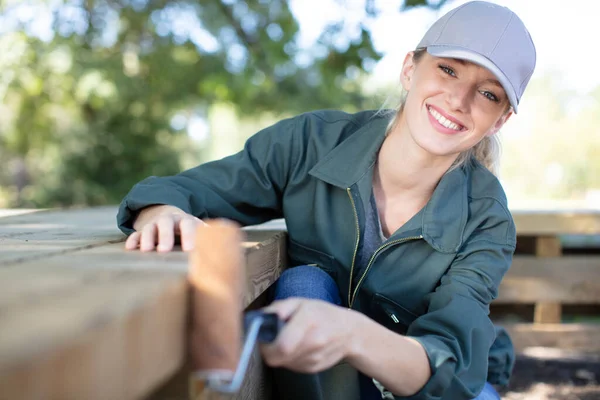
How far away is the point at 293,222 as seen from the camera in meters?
2.05

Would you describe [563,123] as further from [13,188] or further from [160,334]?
[160,334]

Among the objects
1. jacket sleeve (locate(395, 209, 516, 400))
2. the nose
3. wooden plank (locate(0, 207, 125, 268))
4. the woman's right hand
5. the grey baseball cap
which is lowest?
jacket sleeve (locate(395, 209, 516, 400))

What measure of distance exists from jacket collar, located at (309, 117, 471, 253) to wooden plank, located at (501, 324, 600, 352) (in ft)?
6.15

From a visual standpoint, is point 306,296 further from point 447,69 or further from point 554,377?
point 554,377

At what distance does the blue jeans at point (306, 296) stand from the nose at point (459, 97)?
624 mm

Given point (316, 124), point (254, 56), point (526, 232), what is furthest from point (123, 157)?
point (316, 124)

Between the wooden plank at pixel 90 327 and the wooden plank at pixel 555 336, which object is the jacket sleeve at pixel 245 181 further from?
the wooden plank at pixel 555 336

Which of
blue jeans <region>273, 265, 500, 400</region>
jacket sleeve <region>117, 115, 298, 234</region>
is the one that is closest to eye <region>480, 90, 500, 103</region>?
jacket sleeve <region>117, 115, 298, 234</region>

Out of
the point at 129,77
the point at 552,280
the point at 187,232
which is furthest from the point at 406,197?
the point at 129,77

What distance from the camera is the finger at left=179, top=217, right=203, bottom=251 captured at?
1287mm

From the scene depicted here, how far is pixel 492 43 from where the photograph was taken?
1.77m

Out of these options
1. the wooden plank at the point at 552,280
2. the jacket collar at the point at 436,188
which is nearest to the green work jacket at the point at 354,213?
the jacket collar at the point at 436,188

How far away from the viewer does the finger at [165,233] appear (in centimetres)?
127

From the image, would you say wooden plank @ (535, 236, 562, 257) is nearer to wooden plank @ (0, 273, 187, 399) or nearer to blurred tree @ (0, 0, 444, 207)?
blurred tree @ (0, 0, 444, 207)
